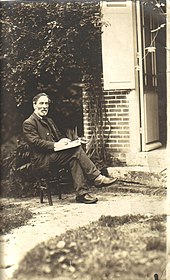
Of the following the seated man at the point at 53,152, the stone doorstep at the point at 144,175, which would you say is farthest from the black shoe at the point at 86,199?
the stone doorstep at the point at 144,175

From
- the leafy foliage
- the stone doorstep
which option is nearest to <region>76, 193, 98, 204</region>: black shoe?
the stone doorstep

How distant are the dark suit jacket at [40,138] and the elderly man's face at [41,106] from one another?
2 cm

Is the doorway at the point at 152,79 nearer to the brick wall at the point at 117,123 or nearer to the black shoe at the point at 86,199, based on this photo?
the brick wall at the point at 117,123

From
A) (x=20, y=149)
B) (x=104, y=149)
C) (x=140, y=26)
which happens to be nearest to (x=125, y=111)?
(x=104, y=149)

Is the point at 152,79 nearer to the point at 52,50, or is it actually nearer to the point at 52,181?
the point at 52,50

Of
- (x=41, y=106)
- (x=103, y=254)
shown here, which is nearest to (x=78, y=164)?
(x=41, y=106)

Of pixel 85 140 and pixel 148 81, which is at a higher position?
pixel 148 81

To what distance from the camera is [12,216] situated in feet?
6.12

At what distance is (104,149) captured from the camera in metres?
1.96

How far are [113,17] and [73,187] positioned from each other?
2.67 feet

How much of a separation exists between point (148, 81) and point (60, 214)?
756 mm

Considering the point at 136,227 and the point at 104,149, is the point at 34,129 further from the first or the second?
the point at 136,227

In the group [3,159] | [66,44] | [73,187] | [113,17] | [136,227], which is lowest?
[136,227]

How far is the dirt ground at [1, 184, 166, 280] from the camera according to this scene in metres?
1.83
